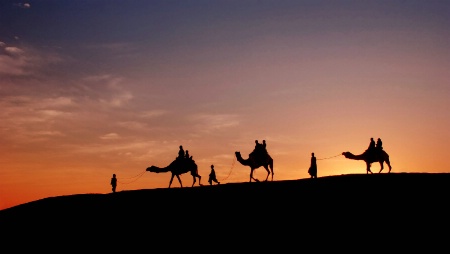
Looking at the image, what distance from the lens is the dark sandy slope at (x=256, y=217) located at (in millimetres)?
16438

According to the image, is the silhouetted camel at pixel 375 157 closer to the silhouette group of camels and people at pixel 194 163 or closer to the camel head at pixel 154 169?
the silhouette group of camels and people at pixel 194 163

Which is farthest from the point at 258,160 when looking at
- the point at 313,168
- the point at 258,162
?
the point at 313,168

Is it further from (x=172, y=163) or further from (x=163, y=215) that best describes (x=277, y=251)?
(x=172, y=163)

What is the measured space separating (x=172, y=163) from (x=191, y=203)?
7.91m

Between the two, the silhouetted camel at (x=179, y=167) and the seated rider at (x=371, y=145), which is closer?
the seated rider at (x=371, y=145)

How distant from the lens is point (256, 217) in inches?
755

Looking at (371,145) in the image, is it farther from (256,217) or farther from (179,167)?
(256,217)

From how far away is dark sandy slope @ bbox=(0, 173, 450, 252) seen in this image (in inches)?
647

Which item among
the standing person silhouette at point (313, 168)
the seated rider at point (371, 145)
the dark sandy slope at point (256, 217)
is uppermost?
the seated rider at point (371, 145)

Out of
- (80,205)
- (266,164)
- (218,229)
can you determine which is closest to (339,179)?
(266,164)

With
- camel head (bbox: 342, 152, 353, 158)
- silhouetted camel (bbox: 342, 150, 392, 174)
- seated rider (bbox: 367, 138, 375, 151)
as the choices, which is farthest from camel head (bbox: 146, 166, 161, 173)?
seated rider (bbox: 367, 138, 375, 151)

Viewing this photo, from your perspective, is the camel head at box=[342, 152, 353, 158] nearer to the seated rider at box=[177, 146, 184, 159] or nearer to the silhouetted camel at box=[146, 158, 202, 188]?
the silhouetted camel at box=[146, 158, 202, 188]

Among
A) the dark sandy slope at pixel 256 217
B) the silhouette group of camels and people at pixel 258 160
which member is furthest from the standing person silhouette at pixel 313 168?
the dark sandy slope at pixel 256 217

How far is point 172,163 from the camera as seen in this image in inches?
1198
